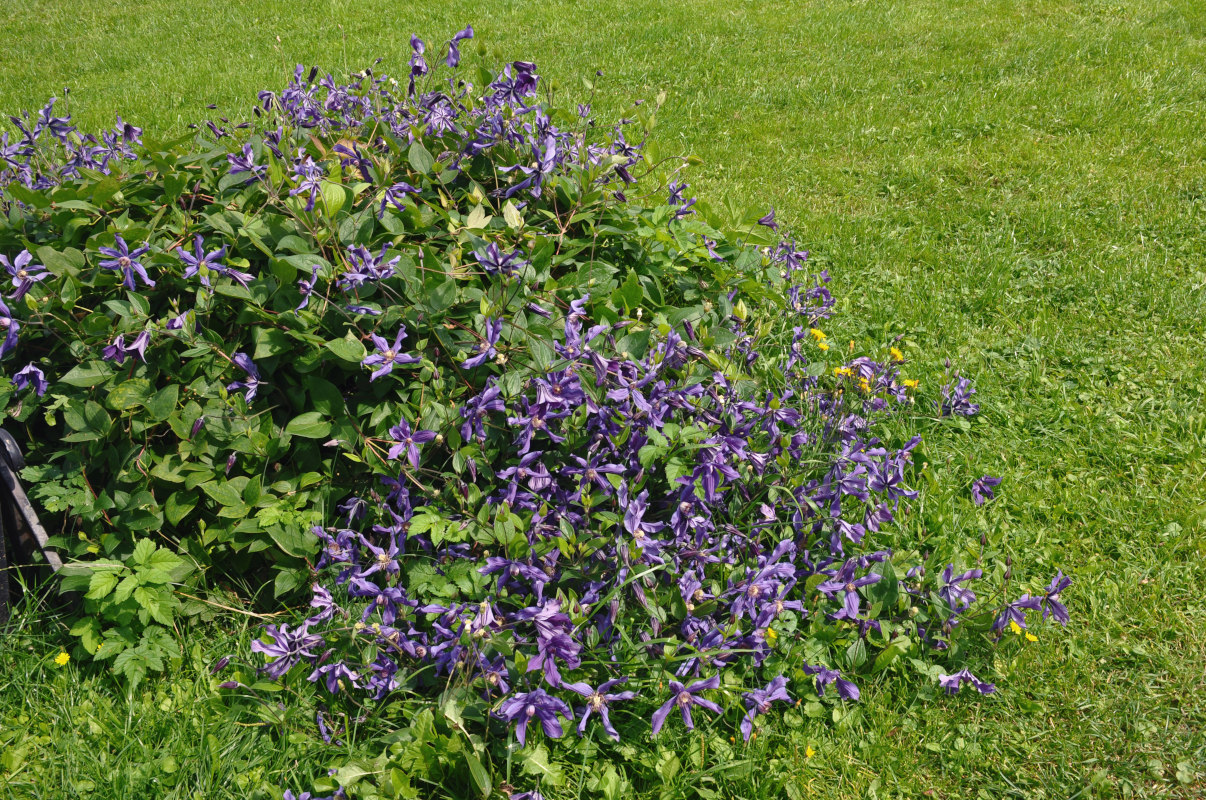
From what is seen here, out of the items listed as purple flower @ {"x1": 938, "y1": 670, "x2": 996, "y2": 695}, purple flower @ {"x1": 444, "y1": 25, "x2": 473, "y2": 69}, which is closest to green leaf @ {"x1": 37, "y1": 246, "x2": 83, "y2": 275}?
purple flower @ {"x1": 444, "y1": 25, "x2": 473, "y2": 69}

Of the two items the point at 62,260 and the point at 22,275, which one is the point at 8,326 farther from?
the point at 62,260

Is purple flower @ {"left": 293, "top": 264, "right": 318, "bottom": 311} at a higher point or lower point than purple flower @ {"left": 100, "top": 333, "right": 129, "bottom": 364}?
higher

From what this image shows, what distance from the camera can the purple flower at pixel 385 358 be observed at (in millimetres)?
2125

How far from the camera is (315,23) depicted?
A: 30.0 feet

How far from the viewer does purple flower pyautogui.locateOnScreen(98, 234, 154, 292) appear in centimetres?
227

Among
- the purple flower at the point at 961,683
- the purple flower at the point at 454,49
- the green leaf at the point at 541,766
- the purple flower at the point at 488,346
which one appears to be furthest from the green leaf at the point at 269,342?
the purple flower at the point at 961,683

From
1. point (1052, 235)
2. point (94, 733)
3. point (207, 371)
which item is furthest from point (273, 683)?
point (1052, 235)

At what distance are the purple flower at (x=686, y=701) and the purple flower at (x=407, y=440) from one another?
2.76 ft

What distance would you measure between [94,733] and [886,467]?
2339 millimetres

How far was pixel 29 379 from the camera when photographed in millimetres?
2330

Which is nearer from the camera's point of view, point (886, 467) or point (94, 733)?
point (94, 733)

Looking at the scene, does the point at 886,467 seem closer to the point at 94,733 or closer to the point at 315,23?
the point at 94,733

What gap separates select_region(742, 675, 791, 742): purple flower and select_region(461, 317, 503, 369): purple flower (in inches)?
43.3

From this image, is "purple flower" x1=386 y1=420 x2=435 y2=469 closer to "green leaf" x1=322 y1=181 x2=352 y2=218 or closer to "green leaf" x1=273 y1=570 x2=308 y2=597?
"green leaf" x1=273 y1=570 x2=308 y2=597
